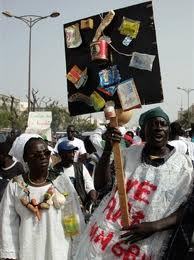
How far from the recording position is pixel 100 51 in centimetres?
377

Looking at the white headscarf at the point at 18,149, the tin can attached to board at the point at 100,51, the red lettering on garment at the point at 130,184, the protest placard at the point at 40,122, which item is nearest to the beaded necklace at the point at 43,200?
the red lettering on garment at the point at 130,184

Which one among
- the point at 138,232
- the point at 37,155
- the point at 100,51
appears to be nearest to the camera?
the point at 138,232

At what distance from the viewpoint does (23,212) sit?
13.3 ft

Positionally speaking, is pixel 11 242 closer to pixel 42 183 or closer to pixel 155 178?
pixel 42 183

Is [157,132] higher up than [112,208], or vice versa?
[157,132]

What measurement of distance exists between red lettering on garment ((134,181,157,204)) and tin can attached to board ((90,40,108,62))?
100cm

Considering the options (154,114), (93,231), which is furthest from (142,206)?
(154,114)

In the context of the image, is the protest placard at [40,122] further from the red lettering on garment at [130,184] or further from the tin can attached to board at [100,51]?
the red lettering on garment at [130,184]

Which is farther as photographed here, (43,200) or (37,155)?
(37,155)

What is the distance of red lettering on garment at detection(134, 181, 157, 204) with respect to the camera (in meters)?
3.39

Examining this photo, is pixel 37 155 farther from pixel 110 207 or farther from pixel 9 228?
pixel 110 207

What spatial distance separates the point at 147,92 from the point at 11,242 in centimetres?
160

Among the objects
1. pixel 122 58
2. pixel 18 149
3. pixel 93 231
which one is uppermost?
pixel 122 58

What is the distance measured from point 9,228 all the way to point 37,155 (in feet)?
2.05
